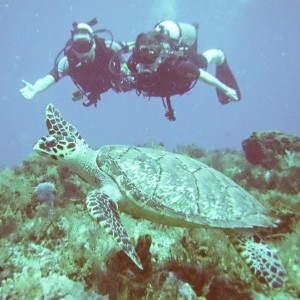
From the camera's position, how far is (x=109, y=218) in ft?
9.06

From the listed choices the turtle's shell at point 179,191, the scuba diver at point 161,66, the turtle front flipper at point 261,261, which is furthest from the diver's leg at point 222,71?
the turtle front flipper at point 261,261

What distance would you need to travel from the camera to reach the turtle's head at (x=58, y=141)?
353 cm

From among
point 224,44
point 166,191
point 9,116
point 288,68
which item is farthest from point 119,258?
point 9,116

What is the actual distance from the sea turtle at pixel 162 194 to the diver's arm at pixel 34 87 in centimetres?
343

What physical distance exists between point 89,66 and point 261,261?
6.76 m

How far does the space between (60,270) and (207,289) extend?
1566 millimetres

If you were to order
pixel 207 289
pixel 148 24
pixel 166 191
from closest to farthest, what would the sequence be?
pixel 207 289
pixel 166 191
pixel 148 24

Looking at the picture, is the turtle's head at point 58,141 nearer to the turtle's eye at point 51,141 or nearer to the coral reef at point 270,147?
the turtle's eye at point 51,141

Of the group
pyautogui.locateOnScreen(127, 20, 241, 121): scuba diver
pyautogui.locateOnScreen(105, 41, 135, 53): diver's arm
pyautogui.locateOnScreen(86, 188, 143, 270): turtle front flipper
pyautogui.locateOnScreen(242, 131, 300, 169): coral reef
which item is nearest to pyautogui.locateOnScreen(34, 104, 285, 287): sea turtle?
pyautogui.locateOnScreen(86, 188, 143, 270): turtle front flipper

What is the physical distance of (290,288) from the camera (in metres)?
2.89

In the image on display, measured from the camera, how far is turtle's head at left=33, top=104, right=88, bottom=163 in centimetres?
353

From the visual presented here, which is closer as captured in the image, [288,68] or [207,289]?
[207,289]

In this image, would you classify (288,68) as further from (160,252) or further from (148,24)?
(160,252)

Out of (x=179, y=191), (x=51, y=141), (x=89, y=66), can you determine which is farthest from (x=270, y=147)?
(x=51, y=141)
